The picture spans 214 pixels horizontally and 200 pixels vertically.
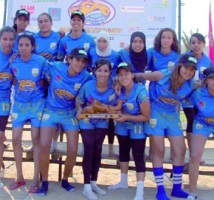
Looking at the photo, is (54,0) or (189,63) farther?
(54,0)

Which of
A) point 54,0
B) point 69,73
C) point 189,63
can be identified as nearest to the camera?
point 189,63

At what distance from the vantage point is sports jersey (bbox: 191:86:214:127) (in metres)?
5.32

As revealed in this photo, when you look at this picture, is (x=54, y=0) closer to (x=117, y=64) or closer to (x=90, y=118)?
(x=117, y=64)

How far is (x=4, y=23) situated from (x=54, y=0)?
1.04 m

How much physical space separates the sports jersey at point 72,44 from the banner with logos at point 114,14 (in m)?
2.04

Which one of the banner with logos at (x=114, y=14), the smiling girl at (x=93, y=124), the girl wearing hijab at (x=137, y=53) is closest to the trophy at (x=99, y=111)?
the smiling girl at (x=93, y=124)

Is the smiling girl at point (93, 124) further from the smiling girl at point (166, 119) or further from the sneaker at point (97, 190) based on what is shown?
the smiling girl at point (166, 119)

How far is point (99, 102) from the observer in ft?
17.8

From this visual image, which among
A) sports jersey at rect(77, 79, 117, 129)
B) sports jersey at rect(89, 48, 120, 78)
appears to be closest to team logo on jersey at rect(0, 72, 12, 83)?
sports jersey at rect(77, 79, 117, 129)

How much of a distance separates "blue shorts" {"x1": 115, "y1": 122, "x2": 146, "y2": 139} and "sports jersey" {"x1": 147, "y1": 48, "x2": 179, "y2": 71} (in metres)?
0.86

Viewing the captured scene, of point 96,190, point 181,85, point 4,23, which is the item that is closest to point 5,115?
point 96,190

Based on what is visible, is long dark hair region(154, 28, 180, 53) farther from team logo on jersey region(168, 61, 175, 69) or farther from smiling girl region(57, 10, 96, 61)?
smiling girl region(57, 10, 96, 61)

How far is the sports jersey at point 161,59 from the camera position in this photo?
19.0 ft

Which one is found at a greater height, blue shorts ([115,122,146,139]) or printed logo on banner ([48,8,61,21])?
printed logo on banner ([48,8,61,21])
